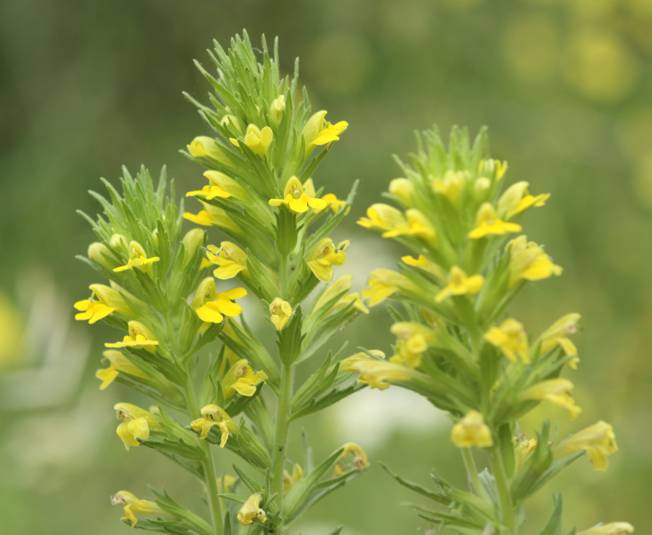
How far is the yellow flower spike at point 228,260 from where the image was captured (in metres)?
1.49

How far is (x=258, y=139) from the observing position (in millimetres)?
1462

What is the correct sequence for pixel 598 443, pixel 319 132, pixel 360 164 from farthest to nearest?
pixel 360 164
pixel 319 132
pixel 598 443

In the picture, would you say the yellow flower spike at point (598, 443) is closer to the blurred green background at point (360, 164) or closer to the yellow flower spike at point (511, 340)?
the yellow flower spike at point (511, 340)

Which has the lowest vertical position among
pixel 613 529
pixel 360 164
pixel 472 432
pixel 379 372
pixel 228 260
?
pixel 613 529

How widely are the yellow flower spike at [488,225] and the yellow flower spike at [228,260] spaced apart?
1.22 feet

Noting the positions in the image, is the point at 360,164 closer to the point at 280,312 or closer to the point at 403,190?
the point at 280,312

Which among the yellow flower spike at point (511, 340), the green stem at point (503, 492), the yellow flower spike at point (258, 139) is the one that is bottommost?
the green stem at point (503, 492)

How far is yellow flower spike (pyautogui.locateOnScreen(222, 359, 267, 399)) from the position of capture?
1461 millimetres

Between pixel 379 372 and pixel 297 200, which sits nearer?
pixel 379 372

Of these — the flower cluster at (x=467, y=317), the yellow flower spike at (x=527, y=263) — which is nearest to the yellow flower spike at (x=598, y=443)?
the flower cluster at (x=467, y=317)

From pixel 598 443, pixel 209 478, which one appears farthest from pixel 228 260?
pixel 598 443

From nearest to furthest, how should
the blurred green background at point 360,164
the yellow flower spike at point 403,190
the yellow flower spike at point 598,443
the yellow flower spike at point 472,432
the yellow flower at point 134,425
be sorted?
the yellow flower spike at point 472,432
the yellow flower spike at point 403,190
the yellow flower spike at point 598,443
the yellow flower at point 134,425
the blurred green background at point 360,164

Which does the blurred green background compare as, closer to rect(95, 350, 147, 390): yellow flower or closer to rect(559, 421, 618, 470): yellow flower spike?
rect(95, 350, 147, 390): yellow flower

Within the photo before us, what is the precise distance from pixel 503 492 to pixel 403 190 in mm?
390
